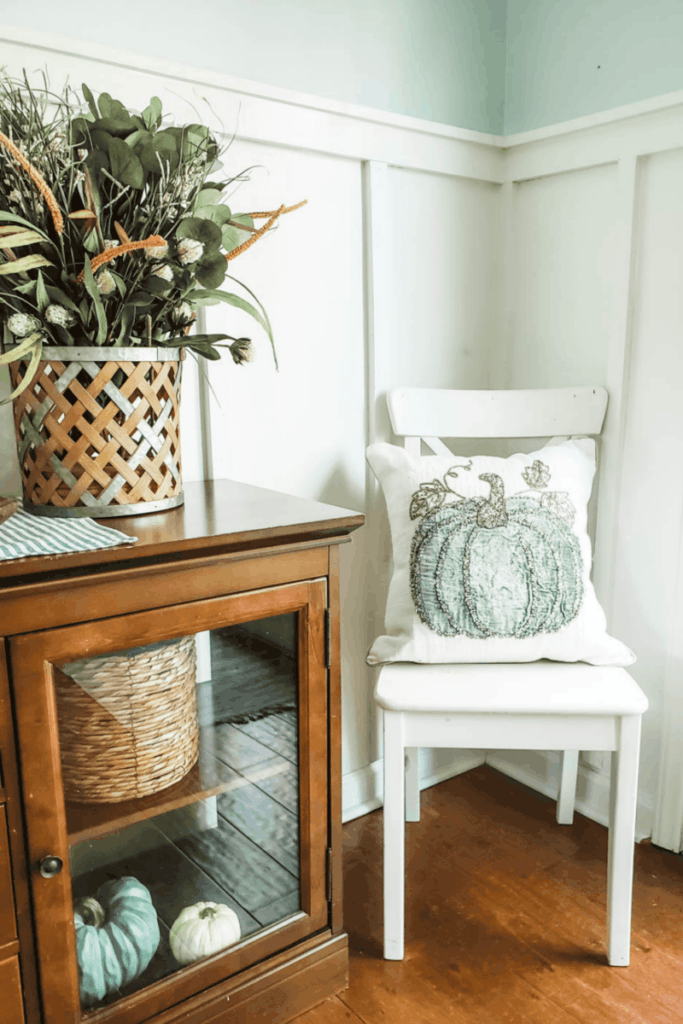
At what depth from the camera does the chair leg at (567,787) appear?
167cm

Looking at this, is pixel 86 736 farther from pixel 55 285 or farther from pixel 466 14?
pixel 466 14

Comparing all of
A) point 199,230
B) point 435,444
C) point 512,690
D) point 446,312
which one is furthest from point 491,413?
point 199,230

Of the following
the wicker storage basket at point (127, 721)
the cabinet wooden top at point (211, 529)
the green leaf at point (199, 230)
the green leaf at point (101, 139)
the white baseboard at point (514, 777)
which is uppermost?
the green leaf at point (101, 139)

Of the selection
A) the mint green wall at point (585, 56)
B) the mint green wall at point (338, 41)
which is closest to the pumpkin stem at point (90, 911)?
the mint green wall at point (338, 41)

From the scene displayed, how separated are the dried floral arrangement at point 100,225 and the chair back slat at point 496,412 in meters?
0.68

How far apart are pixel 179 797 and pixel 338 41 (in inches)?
55.2

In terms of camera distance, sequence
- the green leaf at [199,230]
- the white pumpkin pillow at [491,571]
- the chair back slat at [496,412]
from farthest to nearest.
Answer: the chair back slat at [496,412] < the white pumpkin pillow at [491,571] < the green leaf at [199,230]

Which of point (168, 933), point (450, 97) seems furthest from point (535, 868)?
point (450, 97)

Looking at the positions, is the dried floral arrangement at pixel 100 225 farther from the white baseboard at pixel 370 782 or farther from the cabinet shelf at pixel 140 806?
the white baseboard at pixel 370 782

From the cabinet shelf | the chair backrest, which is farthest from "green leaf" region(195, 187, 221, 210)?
the cabinet shelf

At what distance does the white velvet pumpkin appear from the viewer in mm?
1074

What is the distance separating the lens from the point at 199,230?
0.94 metres

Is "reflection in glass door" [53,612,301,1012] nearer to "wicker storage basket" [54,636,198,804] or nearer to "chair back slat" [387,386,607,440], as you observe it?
"wicker storage basket" [54,636,198,804]

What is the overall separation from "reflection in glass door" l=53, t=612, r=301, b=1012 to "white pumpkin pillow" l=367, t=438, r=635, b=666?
1.10ft
